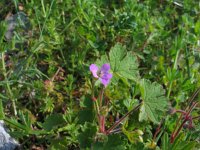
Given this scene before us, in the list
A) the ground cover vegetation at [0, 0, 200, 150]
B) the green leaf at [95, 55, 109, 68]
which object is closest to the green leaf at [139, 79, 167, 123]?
the ground cover vegetation at [0, 0, 200, 150]

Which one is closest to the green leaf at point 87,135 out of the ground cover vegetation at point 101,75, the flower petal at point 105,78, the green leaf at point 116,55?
the ground cover vegetation at point 101,75

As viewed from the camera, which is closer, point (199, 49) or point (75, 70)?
point (75, 70)

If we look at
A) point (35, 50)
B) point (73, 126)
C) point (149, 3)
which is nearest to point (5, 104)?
point (35, 50)

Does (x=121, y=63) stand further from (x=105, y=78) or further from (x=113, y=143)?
(x=113, y=143)

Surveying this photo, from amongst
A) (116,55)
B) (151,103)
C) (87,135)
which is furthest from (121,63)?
(87,135)

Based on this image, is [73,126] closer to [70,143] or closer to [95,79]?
[70,143]

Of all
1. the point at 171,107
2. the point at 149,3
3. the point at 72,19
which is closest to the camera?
the point at 171,107

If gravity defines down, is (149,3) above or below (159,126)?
above

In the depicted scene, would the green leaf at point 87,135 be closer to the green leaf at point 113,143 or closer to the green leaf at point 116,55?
the green leaf at point 113,143
